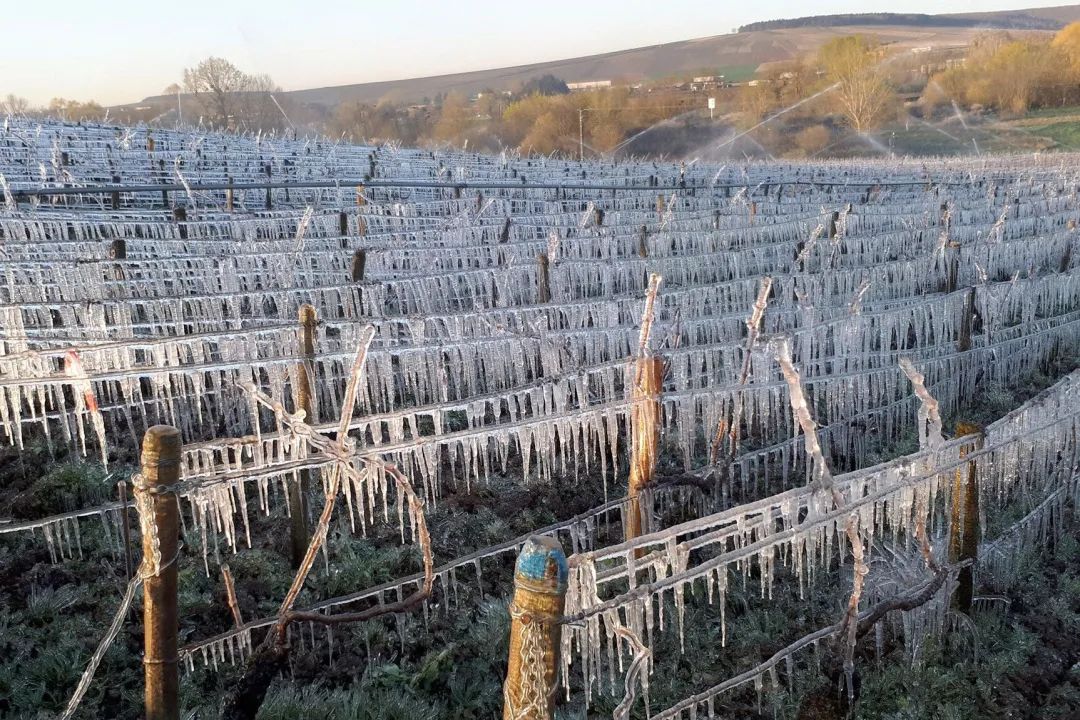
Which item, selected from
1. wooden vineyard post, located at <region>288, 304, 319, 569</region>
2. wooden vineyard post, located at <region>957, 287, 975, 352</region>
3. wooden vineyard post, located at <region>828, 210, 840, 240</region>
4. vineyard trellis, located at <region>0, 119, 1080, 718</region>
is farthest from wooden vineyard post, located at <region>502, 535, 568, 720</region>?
wooden vineyard post, located at <region>828, 210, 840, 240</region>

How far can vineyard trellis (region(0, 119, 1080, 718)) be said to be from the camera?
362 cm

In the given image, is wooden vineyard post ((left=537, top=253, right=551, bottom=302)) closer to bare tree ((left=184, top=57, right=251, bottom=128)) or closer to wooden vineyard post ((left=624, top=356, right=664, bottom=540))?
wooden vineyard post ((left=624, top=356, right=664, bottom=540))

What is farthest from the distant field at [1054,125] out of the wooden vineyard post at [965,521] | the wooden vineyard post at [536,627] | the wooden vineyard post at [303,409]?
the wooden vineyard post at [536,627]

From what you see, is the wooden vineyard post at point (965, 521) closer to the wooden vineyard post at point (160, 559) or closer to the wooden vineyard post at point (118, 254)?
the wooden vineyard post at point (160, 559)

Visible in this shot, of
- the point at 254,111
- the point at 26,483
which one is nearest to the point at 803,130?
the point at 254,111

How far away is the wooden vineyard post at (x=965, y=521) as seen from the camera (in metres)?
4.10

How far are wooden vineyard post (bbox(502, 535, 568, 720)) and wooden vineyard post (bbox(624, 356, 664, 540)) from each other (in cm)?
197

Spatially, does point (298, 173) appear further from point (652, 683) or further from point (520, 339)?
point (652, 683)

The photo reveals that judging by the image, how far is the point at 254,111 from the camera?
67.6 meters

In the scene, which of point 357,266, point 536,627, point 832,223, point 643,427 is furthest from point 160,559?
point 832,223

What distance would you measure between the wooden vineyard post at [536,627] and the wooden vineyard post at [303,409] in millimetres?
2415

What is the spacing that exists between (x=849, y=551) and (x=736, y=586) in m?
0.97

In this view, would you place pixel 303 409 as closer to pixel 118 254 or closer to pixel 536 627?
pixel 536 627

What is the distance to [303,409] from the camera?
4.51 m
